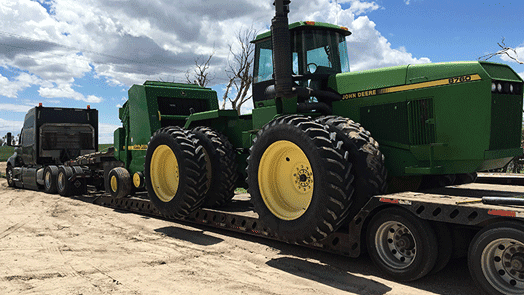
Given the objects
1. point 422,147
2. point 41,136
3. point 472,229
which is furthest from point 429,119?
point 41,136

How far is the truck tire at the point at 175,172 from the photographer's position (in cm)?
782

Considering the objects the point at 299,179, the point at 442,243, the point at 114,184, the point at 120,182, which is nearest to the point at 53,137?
the point at 114,184

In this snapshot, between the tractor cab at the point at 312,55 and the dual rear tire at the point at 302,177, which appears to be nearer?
the dual rear tire at the point at 302,177

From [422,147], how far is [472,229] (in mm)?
1349

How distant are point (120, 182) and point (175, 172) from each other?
283 cm

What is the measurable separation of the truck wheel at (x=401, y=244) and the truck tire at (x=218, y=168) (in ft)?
11.4

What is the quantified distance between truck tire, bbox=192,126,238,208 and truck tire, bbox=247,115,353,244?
1.81m

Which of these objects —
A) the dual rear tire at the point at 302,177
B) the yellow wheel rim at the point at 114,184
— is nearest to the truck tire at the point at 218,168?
the dual rear tire at the point at 302,177

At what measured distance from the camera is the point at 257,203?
629cm

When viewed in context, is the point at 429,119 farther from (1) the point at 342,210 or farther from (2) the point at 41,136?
(2) the point at 41,136

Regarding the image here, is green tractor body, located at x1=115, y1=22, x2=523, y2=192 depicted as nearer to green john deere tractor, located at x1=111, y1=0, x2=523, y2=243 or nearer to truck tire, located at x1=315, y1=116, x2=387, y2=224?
green john deere tractor, located at x1=111, y1=0, x2=523, y2=243

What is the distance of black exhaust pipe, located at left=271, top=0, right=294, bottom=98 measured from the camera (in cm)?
621

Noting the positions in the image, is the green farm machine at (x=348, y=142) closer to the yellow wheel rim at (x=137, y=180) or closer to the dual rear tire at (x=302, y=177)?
the dual rear tire at (x=302, y=177)

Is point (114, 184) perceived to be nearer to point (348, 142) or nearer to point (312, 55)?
point (312, 55)
